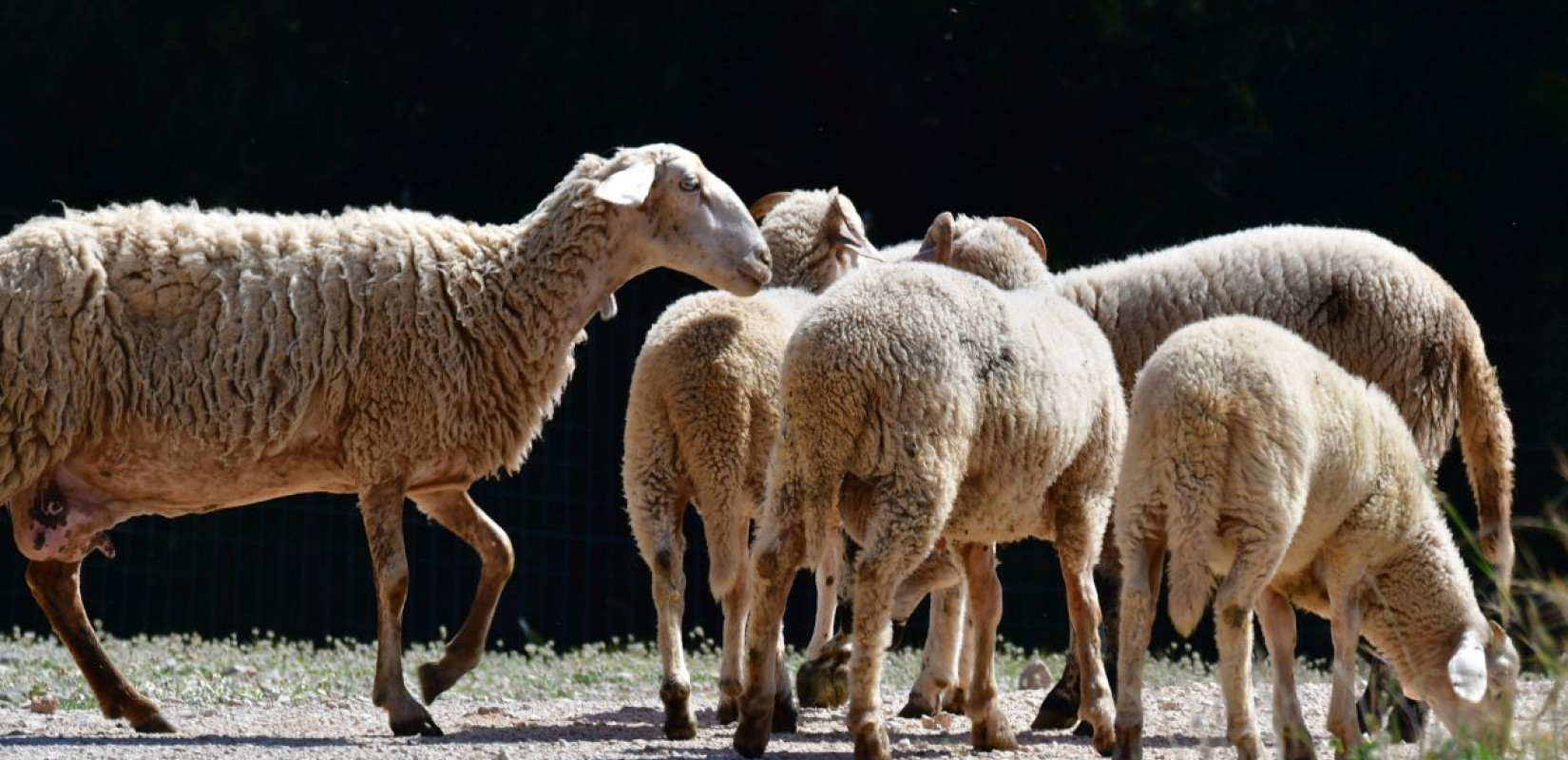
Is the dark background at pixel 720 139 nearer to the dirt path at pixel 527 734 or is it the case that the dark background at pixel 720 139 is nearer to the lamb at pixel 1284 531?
the dirt path at pixel 527 734

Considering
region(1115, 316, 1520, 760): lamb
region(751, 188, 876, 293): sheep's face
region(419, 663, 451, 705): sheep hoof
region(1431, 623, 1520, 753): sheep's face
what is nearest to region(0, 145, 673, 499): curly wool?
region(419, 663, 451, 705): sheep hoof

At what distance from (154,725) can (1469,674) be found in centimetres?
393

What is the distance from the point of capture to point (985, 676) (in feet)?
21.2

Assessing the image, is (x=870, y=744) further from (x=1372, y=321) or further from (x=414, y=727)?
(x=1372, y=321)

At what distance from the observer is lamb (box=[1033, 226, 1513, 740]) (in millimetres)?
7812

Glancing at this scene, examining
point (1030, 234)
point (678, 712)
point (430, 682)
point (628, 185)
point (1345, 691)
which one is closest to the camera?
point (1345, 691)

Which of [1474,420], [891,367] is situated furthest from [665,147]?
[1474,420]

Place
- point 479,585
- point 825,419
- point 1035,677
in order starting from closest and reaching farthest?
point 825,419
point 479,585
point 1035,677

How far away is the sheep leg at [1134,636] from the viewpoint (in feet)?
19.0

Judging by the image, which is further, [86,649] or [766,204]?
[766,204]

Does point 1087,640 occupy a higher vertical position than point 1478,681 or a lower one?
higher

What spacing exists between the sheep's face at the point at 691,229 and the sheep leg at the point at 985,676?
1.26 m

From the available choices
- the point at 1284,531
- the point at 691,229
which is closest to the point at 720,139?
the point at 691,229

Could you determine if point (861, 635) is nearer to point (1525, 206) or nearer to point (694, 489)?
point (694, 489)
